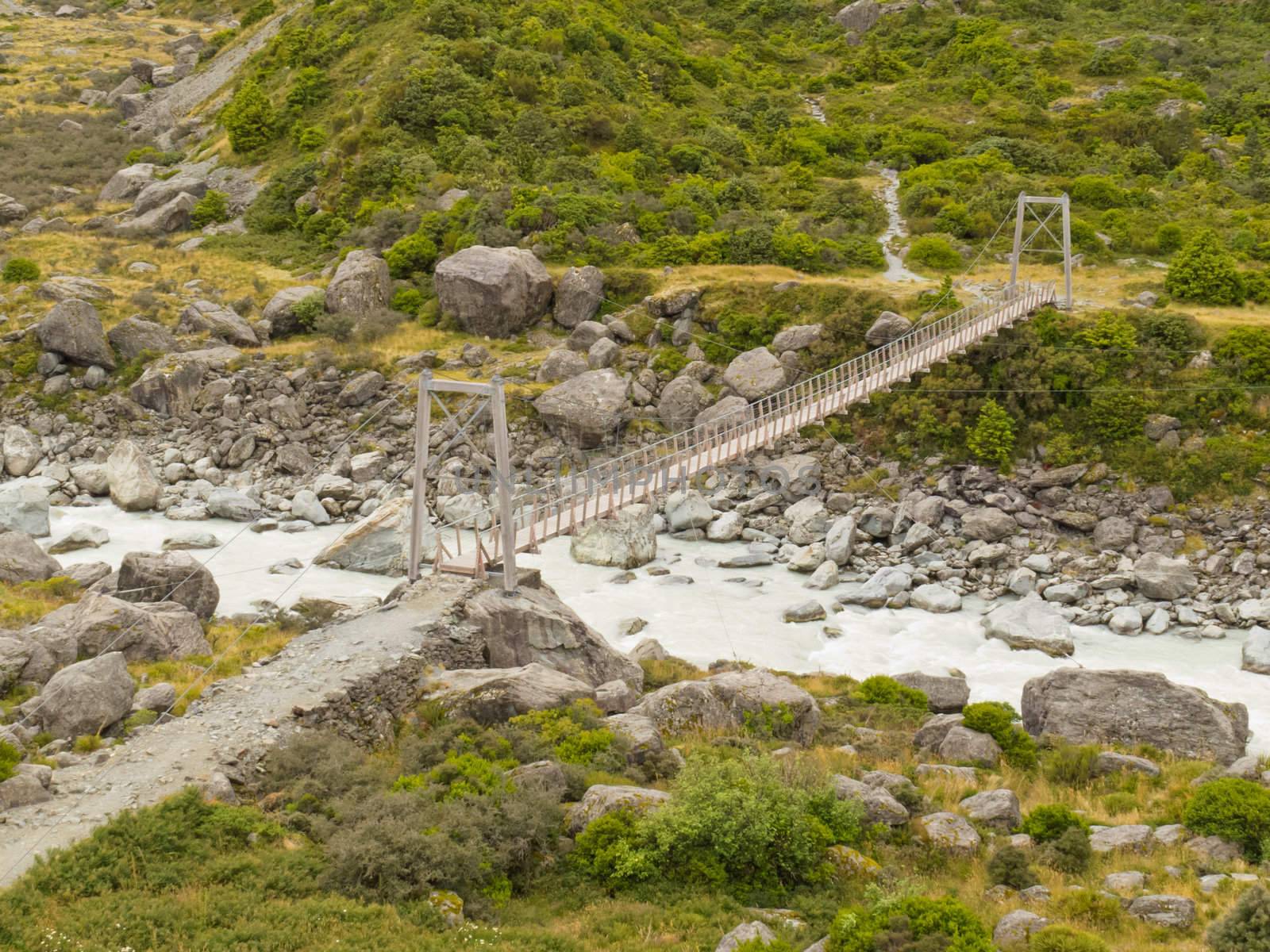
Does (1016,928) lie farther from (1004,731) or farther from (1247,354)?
(1247,354)

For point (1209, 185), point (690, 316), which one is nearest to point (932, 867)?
point (690, 316)

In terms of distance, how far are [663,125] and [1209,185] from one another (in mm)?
25171

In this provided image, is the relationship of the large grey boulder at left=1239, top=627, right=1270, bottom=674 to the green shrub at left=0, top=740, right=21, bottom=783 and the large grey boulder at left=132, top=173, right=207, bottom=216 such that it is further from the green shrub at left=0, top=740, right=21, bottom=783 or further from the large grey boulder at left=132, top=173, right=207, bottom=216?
the large grey boulder at left=132, top=173, right=207, bottom=216

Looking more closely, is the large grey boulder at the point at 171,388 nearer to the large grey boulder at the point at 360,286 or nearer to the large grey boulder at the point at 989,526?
the large grey boulder at the point at 360,286

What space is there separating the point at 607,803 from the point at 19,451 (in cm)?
3041

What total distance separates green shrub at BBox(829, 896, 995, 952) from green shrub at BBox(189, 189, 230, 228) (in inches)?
2026

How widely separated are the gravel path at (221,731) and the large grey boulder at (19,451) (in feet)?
72.0

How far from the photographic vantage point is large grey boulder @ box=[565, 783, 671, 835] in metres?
13.9

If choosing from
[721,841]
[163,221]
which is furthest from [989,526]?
[163,221]

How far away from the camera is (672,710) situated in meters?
18.3

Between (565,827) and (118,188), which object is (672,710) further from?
(118,188)

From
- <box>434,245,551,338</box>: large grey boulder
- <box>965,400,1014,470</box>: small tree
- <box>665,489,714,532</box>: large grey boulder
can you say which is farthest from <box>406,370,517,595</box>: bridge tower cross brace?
<box>434,245,551,338</box>: large grey boulder

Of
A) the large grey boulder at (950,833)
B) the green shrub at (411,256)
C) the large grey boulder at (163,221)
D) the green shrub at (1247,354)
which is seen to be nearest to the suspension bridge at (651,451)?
the green shrub at (1247,354)

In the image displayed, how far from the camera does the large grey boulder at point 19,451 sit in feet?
119
